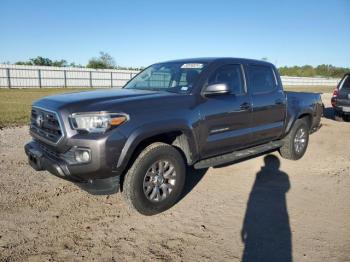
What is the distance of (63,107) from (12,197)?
5.52 ft

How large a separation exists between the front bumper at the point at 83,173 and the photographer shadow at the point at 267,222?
5.26ft

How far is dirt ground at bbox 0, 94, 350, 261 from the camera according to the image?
3363 mm

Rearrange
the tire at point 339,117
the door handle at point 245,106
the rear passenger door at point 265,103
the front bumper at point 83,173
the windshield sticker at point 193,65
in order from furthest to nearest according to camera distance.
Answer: the tire at point 339,117, the rear passenger door at point 265,103, the door handle at point 245,106, the windshield sticker at point 193,65, the front bumper at point 83,173

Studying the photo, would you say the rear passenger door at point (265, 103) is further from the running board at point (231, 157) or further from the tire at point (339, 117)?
the tire at point (339, 117)

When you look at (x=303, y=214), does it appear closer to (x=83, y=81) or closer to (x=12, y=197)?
(x=12, y=197)

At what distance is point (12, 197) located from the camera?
15.0 feet

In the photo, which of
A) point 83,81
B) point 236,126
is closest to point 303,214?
point 236,126

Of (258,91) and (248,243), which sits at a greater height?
(258,91)

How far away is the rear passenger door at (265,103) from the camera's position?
5668 mm

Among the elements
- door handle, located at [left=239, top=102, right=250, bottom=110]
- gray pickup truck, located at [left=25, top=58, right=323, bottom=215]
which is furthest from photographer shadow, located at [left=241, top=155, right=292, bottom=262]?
door handle, located at [left=239, top=102, right=250, bottom=110]

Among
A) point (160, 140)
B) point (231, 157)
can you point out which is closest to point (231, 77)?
point (231, 157)

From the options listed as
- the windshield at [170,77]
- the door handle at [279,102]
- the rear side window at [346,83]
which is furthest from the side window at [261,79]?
the rear side window at [346,83]

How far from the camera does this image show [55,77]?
38000 mm

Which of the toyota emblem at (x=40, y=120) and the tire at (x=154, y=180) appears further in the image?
the toyota emblem at (x=40, y=120)
